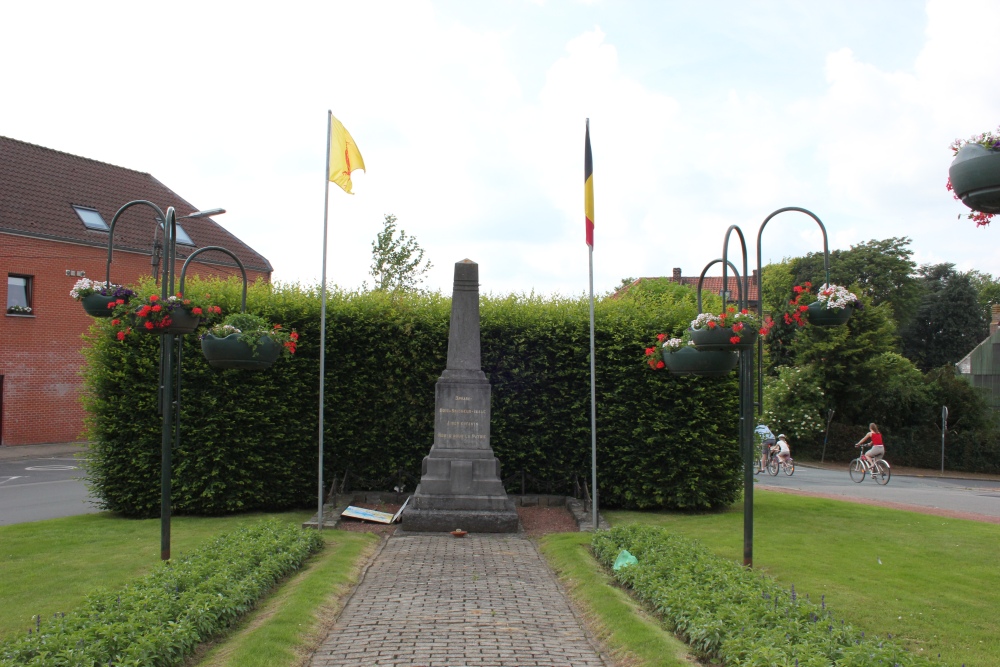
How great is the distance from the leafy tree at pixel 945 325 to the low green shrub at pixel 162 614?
193ft

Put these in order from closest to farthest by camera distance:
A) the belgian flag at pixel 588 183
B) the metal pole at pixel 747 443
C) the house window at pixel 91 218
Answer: the metal pole at pixel 747 443 < the belgian flag at pixel 588 183 < the house window at pixel 91 218

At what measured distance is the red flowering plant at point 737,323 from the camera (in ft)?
26.9

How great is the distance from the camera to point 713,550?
10.3 m

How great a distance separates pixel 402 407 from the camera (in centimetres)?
1449

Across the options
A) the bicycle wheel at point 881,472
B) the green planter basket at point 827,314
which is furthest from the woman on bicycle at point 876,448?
the green planter basket at point 827,314

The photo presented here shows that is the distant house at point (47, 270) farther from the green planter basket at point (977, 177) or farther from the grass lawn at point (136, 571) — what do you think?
the green planter basket at point (977, 177)

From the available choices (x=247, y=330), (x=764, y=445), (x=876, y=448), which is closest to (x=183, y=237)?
(x=764, y=445)

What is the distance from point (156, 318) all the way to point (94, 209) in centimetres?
2849

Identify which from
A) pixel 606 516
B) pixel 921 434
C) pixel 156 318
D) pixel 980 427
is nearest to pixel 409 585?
pixel 156 318

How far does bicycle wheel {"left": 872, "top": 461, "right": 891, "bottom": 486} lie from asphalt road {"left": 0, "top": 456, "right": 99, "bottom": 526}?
21.5 meters

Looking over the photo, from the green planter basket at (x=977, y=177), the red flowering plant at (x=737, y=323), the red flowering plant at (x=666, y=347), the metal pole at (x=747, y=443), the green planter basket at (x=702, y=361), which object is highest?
the green planter basket at (x=977, y=177)

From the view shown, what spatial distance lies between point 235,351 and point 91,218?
89.7ft

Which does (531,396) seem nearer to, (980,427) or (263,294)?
(263,294)

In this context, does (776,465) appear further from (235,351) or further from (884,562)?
(235,351)
